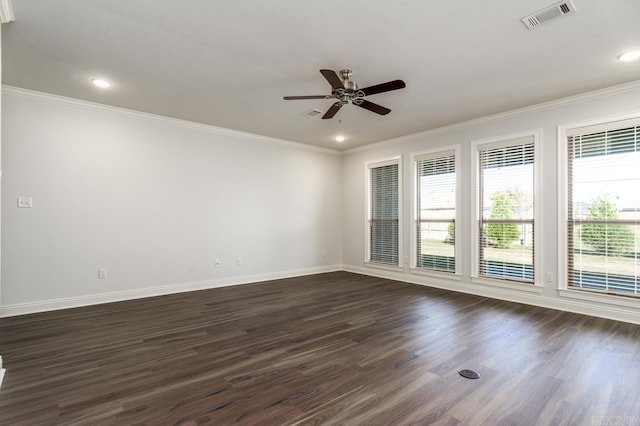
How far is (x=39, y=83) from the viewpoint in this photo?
389 centimetres

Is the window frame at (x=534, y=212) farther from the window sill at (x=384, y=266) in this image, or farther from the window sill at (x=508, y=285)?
the window sill at (x=384, y=266)

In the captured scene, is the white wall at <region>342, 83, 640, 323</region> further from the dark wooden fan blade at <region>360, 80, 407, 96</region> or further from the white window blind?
the dark wooden fan blade at <region>360, 80, 407, 96</region>

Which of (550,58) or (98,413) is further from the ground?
(550,58)

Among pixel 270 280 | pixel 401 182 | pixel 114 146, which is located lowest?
pixel 270 280

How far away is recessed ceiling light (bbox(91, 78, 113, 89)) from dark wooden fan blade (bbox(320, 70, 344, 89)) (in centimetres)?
271

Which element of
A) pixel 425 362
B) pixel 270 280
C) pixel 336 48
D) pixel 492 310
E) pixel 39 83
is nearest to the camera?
pixel 425 362

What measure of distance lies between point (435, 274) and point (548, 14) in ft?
13.8

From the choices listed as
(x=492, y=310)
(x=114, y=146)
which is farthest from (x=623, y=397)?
(x=114, y=146)

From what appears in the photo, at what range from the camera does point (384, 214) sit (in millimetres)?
6832

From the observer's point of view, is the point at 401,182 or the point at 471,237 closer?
the point at 471,237

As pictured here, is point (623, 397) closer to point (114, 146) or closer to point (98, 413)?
point (98, 413)

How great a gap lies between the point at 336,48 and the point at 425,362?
2915 mm

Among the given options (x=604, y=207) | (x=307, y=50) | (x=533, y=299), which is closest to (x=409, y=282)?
(x=533, y=299)

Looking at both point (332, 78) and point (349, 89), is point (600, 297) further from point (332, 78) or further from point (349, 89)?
point (332, 78)
